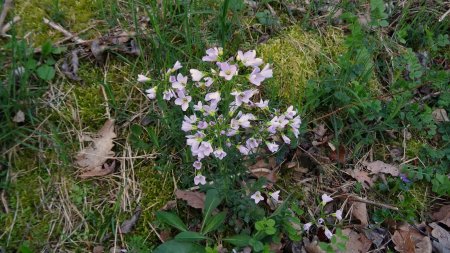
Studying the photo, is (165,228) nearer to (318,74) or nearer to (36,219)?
(36,219)

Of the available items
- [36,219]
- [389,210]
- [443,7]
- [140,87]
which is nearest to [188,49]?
[140,87]

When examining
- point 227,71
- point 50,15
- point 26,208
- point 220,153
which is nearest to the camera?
point 227,71

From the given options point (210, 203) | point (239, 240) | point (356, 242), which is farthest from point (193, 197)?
point (356, 242)

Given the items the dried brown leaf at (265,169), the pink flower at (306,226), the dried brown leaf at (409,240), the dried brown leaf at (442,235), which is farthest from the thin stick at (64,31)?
the dried brown leaf at (442,235)

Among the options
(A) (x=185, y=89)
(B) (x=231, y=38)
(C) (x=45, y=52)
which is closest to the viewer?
(A) (x=185, y=89)

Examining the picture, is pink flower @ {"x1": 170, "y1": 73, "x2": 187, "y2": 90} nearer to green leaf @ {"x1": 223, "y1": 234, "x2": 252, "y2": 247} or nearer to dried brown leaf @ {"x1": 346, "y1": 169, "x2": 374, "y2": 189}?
green leaf @ {"x1": 223, "y1": 234, "x2": 252, "y2": 247}

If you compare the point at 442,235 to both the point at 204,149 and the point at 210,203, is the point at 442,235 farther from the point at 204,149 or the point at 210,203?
the point at 204,149
